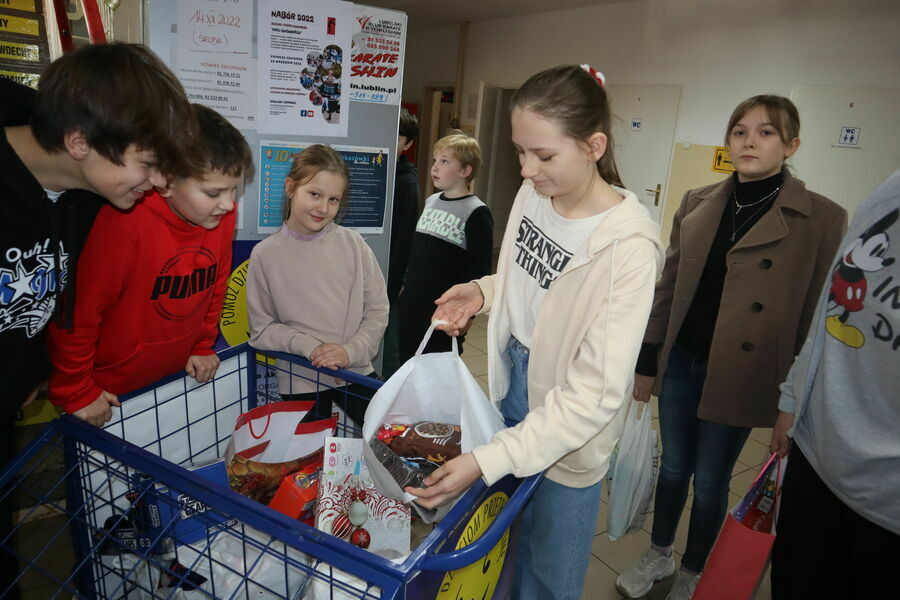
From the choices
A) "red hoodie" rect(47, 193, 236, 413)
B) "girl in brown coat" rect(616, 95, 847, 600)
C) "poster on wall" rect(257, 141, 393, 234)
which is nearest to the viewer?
"red hoodie" rect(47, 193, 236, 413)

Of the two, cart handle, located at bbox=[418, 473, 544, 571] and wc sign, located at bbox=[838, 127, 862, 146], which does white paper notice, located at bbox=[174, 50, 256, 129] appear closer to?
cart handle, located at bbox=[418, 473, 544, 571]

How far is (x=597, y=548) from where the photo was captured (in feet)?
7.25

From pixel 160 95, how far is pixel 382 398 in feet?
2.32

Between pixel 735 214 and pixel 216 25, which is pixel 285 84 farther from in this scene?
pixel 735 214

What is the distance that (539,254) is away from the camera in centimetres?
126

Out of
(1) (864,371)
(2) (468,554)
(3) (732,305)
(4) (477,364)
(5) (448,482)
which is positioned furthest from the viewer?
A: (4) (477,364)

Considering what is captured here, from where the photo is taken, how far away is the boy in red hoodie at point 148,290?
124 cm

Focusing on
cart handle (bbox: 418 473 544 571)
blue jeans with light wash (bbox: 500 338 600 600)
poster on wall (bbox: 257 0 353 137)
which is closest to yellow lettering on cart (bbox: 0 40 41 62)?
poster on wall (bbox: 257 0 353 137)

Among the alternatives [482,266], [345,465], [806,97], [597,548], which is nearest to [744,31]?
[806,97]

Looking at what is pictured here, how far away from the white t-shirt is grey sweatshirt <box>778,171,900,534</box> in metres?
0.50

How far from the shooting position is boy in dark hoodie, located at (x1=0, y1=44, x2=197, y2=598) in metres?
0.98

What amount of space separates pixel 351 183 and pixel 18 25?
1.19 metres

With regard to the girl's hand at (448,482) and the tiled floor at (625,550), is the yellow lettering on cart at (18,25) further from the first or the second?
the tiled floor at (625,550)

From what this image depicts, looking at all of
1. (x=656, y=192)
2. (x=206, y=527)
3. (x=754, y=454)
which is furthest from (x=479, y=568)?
(x=656, y=192)
